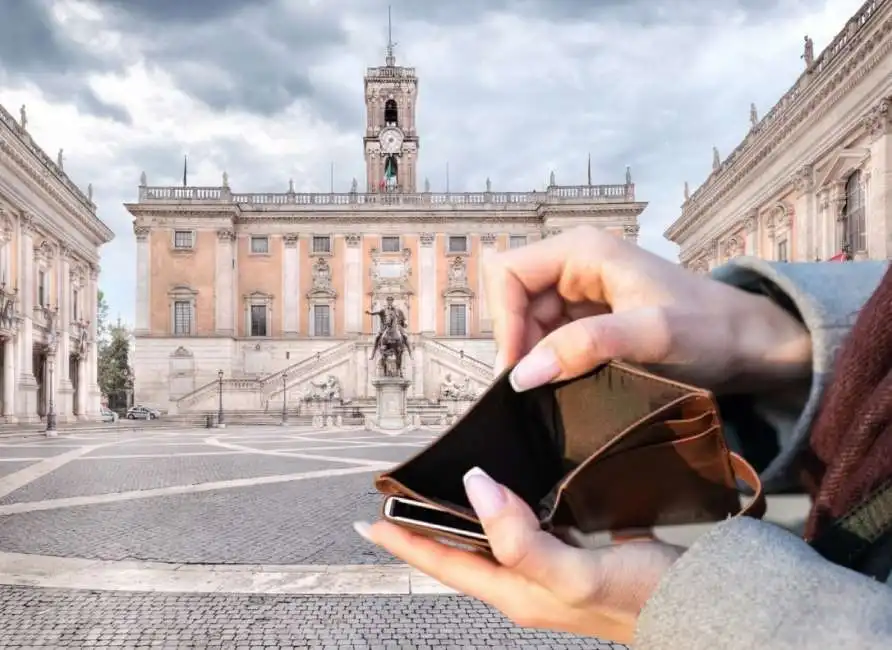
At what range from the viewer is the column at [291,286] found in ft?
138

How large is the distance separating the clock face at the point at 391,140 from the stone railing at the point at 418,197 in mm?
5493

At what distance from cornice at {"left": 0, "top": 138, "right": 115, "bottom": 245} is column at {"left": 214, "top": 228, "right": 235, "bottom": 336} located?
615cm

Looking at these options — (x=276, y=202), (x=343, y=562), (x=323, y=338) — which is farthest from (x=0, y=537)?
(x=276, y=202)

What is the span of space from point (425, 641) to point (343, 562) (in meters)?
1.72

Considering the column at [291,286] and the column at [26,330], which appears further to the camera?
the column at [291,286]

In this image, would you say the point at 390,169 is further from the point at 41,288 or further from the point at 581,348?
the point at 581,348

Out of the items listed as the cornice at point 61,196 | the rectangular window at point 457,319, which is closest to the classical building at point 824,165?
the rectangular window at point 457,319

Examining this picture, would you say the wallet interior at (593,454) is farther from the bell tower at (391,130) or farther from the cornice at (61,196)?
the bell tower at (391,130)

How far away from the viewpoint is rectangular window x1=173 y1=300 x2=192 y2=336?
41.1 m

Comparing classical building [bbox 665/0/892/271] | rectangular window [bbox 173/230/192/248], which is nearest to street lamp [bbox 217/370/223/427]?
rectangular window [bbox 173/230/192/248]

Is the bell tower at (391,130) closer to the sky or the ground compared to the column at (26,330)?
closer to the sky

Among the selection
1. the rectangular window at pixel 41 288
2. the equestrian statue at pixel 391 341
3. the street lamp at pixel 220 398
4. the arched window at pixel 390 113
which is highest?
the arched window at pixel 390 113

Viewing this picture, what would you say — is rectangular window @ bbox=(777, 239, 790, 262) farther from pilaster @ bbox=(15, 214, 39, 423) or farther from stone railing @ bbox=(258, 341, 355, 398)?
pilaster @ bbox=(15, 214, 39, 423)

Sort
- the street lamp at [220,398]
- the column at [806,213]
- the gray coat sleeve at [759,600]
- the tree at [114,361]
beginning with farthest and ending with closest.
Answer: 1. the tree at [114,361]
2. the street lamp at [220,398]
3. the column at [806,213]
4. the gray coat sleeve at [759,600]
